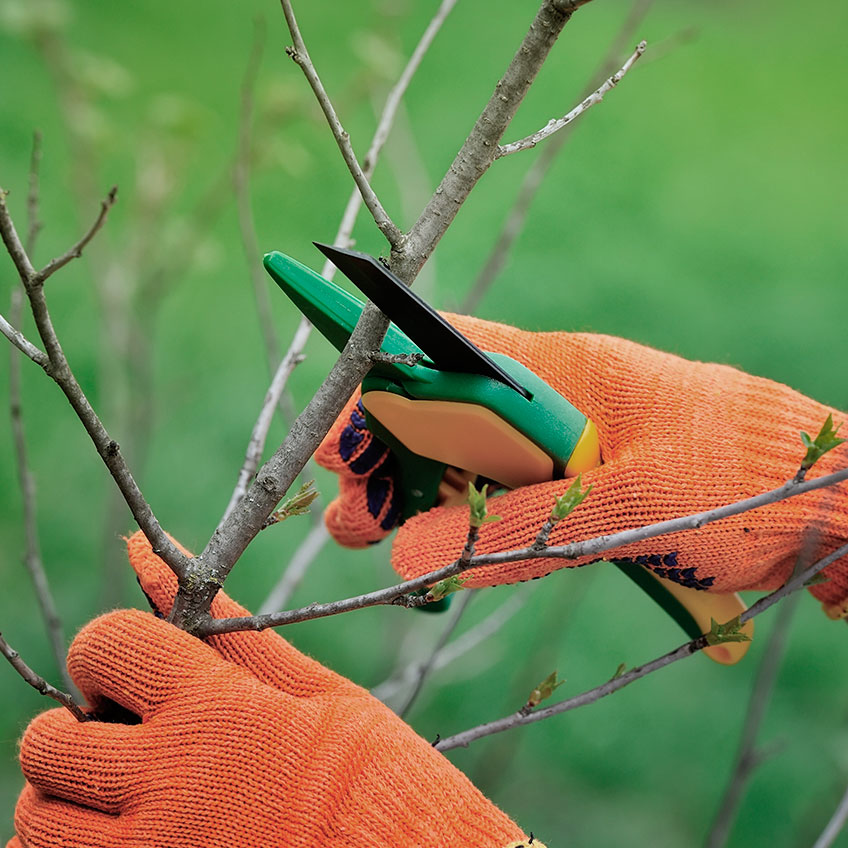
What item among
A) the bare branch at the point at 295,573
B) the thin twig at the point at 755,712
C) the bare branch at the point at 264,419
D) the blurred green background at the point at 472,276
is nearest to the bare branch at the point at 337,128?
the bare branch at the point at 264,419

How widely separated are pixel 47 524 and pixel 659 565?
1.21 metres

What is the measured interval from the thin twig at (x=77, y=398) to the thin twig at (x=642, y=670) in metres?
0.23

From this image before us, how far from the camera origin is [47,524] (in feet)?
4.98

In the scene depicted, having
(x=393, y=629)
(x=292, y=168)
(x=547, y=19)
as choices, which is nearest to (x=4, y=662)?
(x=393, y=629)

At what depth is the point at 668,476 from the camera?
0.56 meters

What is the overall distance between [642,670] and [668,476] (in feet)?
0.45

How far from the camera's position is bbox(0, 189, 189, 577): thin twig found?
0.41m

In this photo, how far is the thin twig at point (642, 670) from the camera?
57 cm

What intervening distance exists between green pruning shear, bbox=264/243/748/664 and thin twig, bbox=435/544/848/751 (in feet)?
0.17

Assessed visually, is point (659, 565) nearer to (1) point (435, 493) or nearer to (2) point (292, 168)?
(1) point (435, 493)

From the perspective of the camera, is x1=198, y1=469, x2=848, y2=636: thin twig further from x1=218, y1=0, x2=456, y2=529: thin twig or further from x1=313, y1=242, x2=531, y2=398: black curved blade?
x1=218, y1=0, x2=456, y2=529: thin twig

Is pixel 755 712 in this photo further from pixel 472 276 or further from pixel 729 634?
pixel 472 276

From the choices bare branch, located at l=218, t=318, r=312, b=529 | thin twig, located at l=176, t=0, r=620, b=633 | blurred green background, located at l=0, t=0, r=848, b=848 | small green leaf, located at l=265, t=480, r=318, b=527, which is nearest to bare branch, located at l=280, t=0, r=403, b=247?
thin twig, located at l=176, t=0, r=620, b=633

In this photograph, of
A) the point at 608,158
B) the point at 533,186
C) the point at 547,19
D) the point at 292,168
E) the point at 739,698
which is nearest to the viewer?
the point at 547,19
